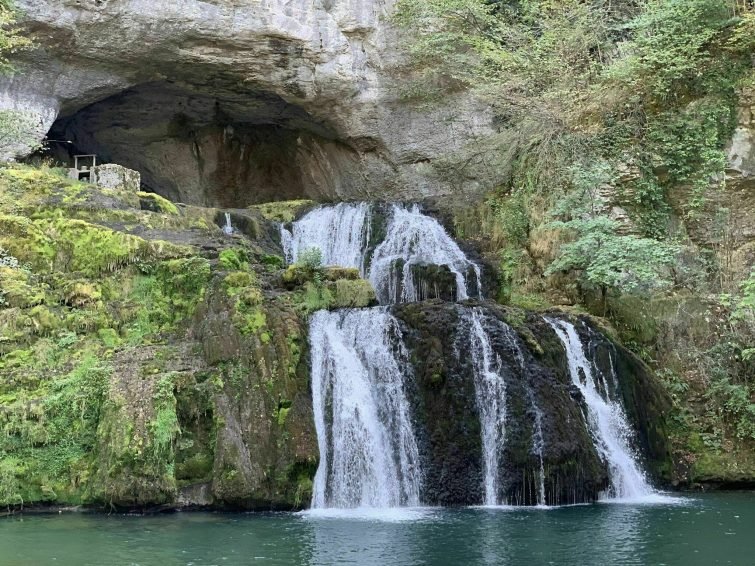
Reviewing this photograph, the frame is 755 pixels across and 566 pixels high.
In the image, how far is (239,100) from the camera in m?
21.5

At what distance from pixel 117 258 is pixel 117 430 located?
3.79 metres

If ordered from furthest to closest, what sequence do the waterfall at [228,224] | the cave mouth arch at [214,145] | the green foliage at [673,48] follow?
1. the cave mouth arch at [214,145]
2. the waterfall at [228,224]
3. the green foliage at [673,48]

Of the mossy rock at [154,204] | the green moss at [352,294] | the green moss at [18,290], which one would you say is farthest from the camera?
the mossy rock at [154,204]

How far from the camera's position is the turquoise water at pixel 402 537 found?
307 inches

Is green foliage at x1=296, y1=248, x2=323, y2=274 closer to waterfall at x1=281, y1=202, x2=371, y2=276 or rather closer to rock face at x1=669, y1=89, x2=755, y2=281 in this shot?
waterfall at x1=281, y1=202, x2=371, y2=276

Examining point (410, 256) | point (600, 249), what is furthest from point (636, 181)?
point (410, 256)

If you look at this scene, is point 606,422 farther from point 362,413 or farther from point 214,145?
point 214,145

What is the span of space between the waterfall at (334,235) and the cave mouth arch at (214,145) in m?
3.38

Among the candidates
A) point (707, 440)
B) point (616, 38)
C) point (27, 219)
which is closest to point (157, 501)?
point (27, 219)

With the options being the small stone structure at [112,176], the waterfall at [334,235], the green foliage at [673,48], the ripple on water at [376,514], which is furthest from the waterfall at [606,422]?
the small stone structure at [112,176]

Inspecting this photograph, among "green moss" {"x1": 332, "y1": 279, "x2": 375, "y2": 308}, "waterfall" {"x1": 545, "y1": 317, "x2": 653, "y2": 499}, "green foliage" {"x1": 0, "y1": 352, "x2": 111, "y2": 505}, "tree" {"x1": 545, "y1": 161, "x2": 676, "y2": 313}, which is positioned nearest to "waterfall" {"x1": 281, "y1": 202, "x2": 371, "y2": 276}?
"green moss" {"x1": 332, "y1": 279, "x2": 375, "y2": 308}

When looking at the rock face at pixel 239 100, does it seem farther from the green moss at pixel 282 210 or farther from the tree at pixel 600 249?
the tree at pixel 600 249

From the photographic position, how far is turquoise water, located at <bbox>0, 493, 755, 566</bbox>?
7.80 meters

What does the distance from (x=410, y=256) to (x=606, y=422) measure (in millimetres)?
6445
